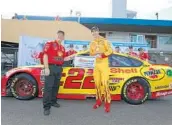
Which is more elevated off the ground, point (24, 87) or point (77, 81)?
point (77, 81)

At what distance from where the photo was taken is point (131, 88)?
24.2 ft

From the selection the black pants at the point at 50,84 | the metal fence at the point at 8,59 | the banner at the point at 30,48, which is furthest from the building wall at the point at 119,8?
the black pants at the point at 50,84

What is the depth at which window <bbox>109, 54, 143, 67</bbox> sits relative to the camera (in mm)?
7437

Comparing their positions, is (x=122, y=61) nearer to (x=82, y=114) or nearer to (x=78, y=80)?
(x=78, y=80)

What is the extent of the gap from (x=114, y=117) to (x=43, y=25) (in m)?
9.55

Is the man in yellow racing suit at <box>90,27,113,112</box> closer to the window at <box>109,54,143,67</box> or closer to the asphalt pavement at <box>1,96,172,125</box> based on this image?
the asphalt pavement at <box>1,96,172,125</box>

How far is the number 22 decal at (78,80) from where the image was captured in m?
7.32

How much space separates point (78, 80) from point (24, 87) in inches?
51.8

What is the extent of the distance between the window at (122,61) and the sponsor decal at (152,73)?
0.73ft

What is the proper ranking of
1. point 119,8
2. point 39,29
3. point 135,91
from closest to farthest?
point 135,91
point 39,29
point 119,8

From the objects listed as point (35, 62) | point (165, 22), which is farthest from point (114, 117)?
point (165, 22)

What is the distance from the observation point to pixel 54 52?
628 centimetres

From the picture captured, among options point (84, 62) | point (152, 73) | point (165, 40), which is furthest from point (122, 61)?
point (165, 40)

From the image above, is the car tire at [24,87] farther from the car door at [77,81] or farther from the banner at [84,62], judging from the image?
the banner at [84,62]
